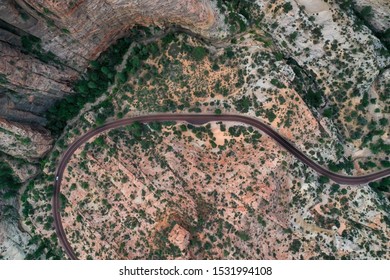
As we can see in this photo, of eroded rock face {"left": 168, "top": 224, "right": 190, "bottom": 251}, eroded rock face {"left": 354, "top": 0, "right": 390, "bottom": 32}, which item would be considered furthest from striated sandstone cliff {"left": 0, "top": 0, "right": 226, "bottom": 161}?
eroded rock face {"left": 168, "top": 224, "right": 190, "bottom": 251}

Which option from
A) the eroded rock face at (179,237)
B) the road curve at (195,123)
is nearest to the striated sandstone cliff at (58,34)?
the road curve at (195,123)

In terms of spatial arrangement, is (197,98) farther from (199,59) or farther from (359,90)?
(359,90)

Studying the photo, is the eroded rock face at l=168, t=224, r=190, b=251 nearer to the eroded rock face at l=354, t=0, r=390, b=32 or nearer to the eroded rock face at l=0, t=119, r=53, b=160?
the eroded rock face at l=0, t=119, r=53, b=160

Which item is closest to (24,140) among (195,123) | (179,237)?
(195,123)

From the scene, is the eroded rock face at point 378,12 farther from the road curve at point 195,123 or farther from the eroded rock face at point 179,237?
the eroded rock face at point 179,237

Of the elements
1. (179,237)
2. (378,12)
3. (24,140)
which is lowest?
(179,237)

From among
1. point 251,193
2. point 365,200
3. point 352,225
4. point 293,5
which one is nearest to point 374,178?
point 365,200

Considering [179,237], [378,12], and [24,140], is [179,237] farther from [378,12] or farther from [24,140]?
[378,12]
